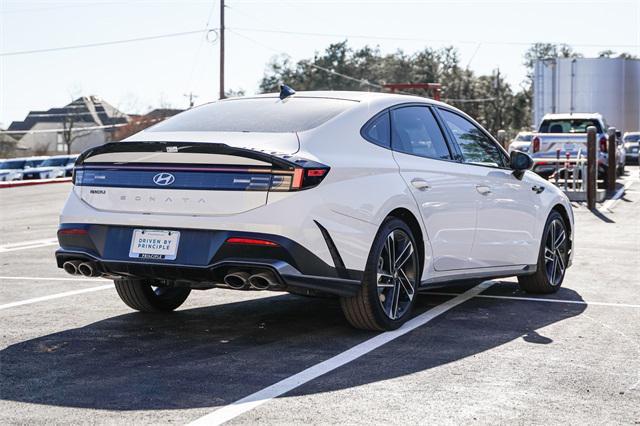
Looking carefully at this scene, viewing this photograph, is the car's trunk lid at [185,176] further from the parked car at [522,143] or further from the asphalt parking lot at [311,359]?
the parked car at [522,143]

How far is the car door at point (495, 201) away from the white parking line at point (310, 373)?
22.6 inches

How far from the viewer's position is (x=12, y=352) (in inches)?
231

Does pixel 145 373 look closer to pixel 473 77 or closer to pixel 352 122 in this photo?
pixel 352 122

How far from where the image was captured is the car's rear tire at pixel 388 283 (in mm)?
6188

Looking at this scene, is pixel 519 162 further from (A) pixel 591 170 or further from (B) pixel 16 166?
(B) pixel 16 166

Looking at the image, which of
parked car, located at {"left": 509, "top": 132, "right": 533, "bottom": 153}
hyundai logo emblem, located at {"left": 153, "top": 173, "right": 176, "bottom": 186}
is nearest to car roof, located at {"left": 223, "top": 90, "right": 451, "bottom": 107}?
hyundai logo emblem, located at {"left": 153, "top": 173, "right": 176, "bottom": 186}

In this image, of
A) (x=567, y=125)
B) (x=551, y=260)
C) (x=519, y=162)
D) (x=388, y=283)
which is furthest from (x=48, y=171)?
(x=388, y=283)

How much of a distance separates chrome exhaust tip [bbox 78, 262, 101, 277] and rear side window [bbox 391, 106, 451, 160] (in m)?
2.10

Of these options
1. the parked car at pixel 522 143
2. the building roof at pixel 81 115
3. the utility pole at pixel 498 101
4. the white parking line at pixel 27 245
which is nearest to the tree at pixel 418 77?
the utility pole at pixel 498 101

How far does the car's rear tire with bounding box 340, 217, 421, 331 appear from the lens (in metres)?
6.19

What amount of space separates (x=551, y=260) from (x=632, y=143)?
122 ft

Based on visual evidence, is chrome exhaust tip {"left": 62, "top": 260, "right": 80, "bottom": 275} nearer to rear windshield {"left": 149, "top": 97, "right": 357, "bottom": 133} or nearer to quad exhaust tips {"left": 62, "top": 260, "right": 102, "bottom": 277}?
quad exhaust tips {"left": 62, "top": 260, "right": 102, "bottom": 277}

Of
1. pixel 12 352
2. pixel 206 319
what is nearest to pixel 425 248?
pixel 206 319

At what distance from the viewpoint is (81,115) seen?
104m
